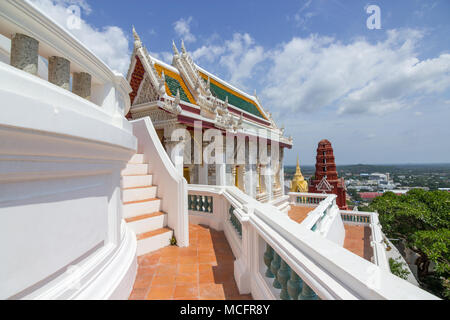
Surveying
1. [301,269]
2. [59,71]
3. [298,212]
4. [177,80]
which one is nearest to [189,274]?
[301,269]

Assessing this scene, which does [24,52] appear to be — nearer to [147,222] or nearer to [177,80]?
[147,222]

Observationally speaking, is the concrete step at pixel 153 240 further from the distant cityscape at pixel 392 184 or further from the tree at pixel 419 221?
the distant cityscape at pixel 392 184

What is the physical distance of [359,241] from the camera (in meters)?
9.05

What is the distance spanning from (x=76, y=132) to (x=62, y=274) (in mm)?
1155

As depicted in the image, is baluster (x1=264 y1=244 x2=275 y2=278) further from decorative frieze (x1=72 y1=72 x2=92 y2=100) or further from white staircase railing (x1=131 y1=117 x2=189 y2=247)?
decorative frieze (x1=72 y1=72 x2=92 y2=100)

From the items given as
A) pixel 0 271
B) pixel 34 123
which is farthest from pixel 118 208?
pixel 34 123

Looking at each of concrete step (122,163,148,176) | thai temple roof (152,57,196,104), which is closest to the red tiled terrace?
concrete step (122,163,148,176)

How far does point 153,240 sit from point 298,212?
8593mm

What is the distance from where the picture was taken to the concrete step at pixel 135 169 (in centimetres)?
491

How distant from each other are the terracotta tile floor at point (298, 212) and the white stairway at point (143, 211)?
707 cm

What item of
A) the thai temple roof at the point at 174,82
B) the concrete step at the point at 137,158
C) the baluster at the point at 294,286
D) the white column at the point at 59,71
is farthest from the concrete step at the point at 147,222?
the thai temple roof at the point at 174,82

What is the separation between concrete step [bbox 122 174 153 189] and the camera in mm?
4602
